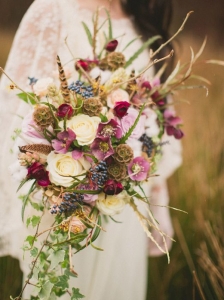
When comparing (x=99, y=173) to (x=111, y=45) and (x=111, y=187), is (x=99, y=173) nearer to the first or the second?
(x=111, y=187)

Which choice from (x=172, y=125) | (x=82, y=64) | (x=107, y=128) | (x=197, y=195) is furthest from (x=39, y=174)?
(x=197, y=195)

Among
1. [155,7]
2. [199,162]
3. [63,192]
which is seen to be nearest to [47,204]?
[63,192]

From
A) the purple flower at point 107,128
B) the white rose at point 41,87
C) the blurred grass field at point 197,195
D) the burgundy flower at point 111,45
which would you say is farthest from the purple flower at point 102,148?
the blurred grass field at point 197,195

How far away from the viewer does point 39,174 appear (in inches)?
28.3

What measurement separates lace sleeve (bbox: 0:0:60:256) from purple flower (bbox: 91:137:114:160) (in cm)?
31

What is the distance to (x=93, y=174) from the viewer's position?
727 millimetres

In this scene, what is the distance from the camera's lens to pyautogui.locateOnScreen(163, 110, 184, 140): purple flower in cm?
96

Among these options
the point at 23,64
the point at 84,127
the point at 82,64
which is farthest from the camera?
the point at 23,64

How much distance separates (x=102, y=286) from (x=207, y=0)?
34.5 inches

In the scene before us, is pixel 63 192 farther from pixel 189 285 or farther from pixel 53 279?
pixel 189 285

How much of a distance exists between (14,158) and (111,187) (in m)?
0.31

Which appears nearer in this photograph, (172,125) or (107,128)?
(107,128)

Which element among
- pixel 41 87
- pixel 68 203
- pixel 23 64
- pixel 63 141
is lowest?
pixel 68 203

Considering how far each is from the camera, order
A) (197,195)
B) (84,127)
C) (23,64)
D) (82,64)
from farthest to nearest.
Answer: (197,195)
(23,64)
(82,64)
(84,127)
